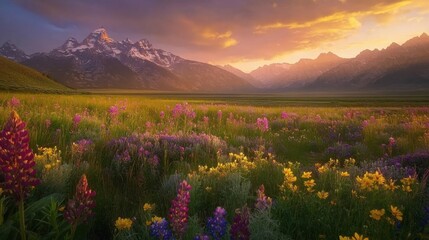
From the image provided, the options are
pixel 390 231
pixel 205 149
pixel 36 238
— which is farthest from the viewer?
pixel 205 149

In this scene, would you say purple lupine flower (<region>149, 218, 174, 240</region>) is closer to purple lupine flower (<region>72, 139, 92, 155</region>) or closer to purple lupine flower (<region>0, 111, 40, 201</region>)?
purple lupine flower (<region>0, 111, 40, 201</region>)

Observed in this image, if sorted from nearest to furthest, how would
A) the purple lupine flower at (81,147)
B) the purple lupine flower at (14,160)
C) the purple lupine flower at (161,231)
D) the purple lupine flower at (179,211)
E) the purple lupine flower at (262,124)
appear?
the purple lupine flower at (14,160) < the purple lupine flower at (179,211) < the purple lupine flower at (161,231) < the purple lupine flower at (81,147) < the purple lupine flower at (262,124)

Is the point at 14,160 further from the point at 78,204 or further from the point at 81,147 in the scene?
the point at 81,147

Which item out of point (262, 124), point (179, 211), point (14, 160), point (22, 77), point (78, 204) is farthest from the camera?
point (22, 77)

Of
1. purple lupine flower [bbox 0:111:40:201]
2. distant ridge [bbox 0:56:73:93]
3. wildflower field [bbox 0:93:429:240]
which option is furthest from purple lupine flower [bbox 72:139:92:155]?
distant ridge [bbox 0:56:73:93]

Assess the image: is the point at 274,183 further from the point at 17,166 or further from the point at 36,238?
the point at 17,166

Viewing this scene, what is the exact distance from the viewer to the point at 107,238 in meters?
3.81

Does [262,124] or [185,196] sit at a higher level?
[185,196]

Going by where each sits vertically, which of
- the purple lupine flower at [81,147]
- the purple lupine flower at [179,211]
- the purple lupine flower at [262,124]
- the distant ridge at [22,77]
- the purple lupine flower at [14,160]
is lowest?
the purple lupine flower at [262,124]

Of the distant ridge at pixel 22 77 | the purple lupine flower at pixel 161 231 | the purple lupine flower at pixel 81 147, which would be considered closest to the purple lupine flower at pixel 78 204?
the purple lupine flower at pixel 161 231

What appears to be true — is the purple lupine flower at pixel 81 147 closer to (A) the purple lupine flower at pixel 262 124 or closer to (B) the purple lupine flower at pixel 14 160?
(B) the purple lupine flower at pixel 14 160

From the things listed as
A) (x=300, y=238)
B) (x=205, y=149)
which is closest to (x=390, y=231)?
(x=300, y=238)

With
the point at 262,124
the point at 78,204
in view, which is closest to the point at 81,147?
the point at 78,204

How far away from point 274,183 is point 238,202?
135 cm
